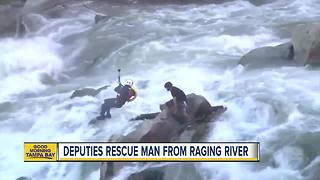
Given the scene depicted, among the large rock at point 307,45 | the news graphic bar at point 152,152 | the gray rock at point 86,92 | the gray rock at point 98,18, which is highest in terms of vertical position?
the large rock at point 307,45

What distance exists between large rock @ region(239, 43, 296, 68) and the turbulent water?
10.5 inches

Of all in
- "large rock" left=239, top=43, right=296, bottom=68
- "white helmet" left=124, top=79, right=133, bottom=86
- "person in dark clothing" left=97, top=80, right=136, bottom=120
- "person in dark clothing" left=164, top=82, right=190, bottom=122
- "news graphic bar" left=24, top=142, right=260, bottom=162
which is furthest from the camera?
"large rock" left=239, top=43, right=296, bottom=68

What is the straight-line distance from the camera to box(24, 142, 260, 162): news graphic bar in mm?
9344

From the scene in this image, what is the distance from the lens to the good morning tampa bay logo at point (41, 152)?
980 cm

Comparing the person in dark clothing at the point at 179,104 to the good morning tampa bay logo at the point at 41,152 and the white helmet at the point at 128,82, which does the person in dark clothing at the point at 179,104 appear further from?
the white helmet at the point at 128,82

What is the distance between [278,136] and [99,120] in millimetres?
3174

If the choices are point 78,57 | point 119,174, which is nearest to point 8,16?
point 78,57

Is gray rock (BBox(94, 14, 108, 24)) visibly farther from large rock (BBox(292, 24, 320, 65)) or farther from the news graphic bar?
the news graphic bar

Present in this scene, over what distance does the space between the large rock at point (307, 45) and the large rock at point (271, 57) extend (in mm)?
168

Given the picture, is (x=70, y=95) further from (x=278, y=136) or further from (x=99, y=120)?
(x=278, y=136)

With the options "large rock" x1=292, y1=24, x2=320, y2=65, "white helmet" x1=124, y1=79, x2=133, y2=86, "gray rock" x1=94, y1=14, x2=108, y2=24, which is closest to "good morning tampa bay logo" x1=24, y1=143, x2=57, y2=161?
"white helmet" x1=124, y1=79, x2=133, y2=86

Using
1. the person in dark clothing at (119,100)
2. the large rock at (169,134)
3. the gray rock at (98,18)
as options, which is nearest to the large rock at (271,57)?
the person in dark clothing at (119,100)

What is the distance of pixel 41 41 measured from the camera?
1769cm

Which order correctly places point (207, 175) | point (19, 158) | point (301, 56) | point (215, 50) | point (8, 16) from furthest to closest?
point (8, 16) → point (215, 50) → point (301, 56) → point (19, 158) → point (207, 175)
